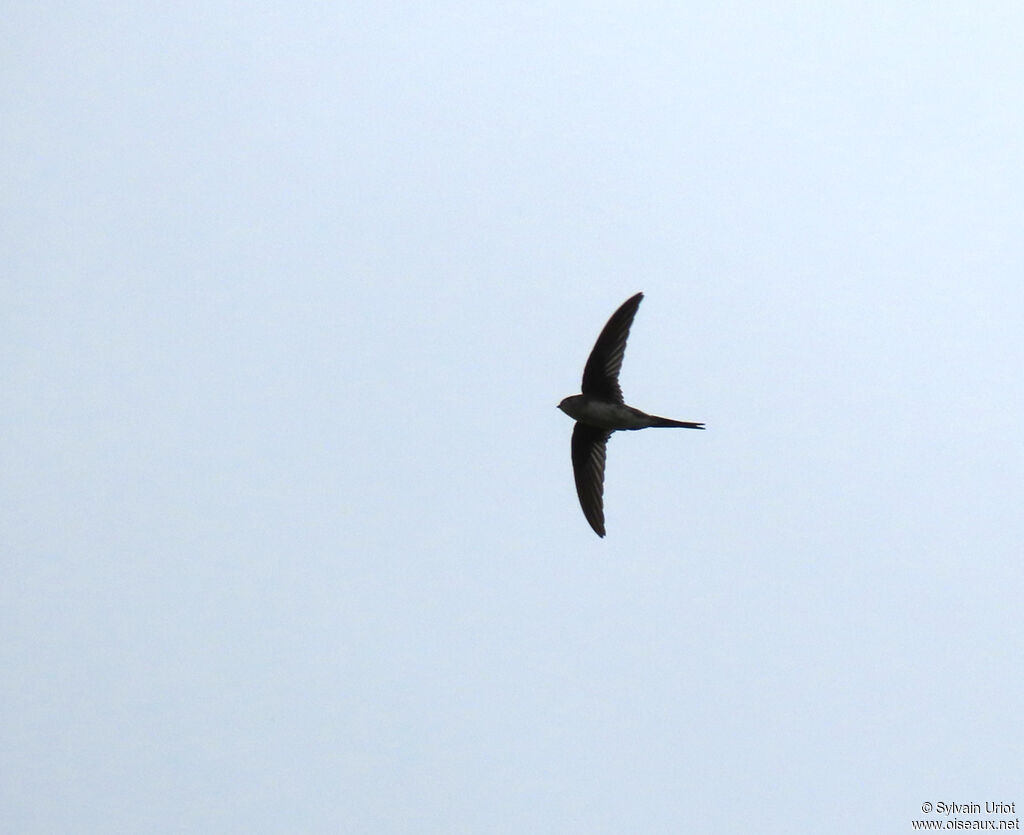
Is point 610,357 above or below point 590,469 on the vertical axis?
above

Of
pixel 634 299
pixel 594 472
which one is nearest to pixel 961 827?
pixel 594 472

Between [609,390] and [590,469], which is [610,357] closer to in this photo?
[609,390]

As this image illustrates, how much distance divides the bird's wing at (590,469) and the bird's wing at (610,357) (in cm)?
84

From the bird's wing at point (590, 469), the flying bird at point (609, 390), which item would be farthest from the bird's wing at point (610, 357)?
the bird's wing at point (590, 469)

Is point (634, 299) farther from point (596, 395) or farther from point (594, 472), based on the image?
point (594, 472)

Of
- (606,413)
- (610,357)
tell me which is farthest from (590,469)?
(610,357)

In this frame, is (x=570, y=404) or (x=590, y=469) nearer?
(x=570, y=404)

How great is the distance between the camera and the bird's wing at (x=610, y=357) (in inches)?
522

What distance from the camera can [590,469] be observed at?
561 inches

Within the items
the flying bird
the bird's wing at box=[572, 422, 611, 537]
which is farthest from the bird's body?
the bird's wing at box=[572, 422, 611, 537]

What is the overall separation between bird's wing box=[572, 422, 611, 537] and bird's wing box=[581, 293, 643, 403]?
841 millimetres

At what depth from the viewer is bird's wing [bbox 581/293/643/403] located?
1327 cm

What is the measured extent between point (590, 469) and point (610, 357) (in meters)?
1.58

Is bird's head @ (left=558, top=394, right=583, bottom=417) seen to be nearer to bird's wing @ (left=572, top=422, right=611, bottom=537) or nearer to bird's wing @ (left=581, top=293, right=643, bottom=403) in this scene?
bird's wing @ (left=581, top=293, right=643, bottom=403)
